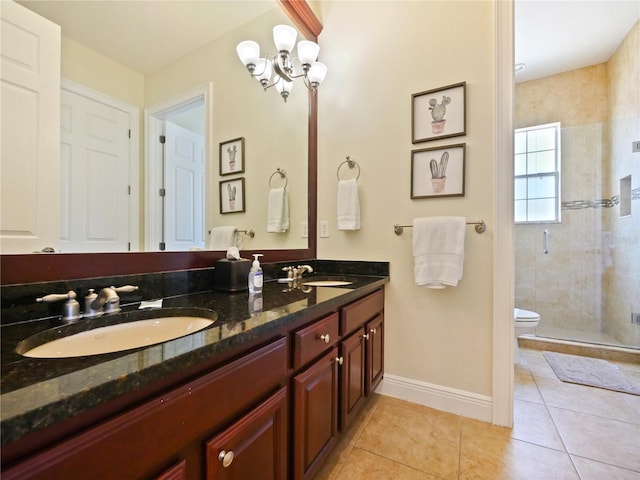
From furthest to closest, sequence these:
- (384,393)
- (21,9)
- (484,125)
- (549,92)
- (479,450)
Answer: (549,92) < (384,393) < (484,125) < (479,450) < (21,9)

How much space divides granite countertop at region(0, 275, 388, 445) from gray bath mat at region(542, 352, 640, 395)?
2.34m

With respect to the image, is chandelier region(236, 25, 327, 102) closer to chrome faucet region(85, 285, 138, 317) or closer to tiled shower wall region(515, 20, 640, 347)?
chrome faucet region(85, 285, 138, 317)

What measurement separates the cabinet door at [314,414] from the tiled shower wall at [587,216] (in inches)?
118

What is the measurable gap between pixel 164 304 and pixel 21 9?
36.2 inches

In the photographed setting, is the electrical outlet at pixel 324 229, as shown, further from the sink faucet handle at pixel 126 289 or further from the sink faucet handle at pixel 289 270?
the sink faucet handle at pixel 126 289

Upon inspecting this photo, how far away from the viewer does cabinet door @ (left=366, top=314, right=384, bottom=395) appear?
1624mm

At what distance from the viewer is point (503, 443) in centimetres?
145

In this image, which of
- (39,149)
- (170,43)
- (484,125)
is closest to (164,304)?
(39,149)

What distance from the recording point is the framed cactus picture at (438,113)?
170 centimetres

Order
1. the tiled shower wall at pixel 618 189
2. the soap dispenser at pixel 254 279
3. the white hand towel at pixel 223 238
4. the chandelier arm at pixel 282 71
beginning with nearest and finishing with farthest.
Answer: the soap dispenser at pixel 254 279, the white hand towel at pixel 223 238, the chandelier arm at pixel 282 71, the tiled shower wall at pixel 618 189

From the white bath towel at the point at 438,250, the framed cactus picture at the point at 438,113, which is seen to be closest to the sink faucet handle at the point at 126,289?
the white bath towel at the point at 438,250

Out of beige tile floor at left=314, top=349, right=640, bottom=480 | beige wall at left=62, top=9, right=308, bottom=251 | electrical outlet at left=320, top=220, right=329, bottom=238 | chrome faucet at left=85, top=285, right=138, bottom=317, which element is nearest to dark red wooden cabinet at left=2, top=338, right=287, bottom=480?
chrome faucet at left=85, top=285, right=138, bottom=317

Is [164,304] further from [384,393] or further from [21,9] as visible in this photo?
[384,393]

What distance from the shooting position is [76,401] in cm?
Answer: 41
